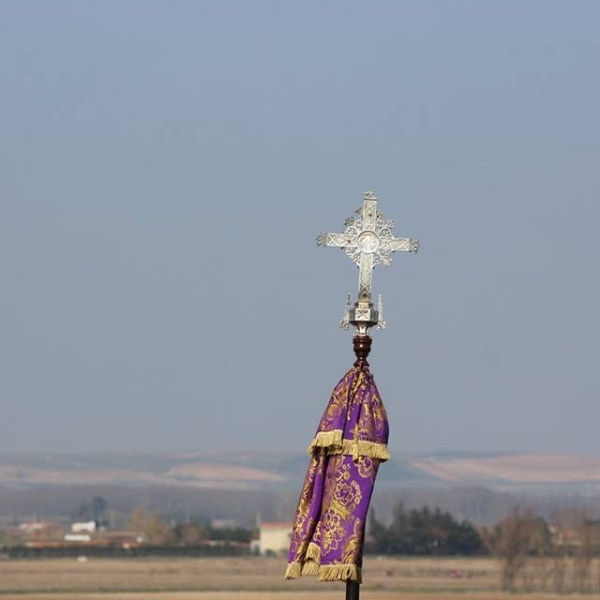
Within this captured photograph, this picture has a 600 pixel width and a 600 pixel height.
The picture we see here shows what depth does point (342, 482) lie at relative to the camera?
13.3m

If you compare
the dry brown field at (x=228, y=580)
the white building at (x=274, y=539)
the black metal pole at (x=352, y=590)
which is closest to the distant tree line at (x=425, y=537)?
the dry brown field at (x=228, y=580)

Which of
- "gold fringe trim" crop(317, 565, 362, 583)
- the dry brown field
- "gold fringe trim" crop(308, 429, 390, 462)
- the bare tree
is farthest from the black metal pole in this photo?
the bare tree

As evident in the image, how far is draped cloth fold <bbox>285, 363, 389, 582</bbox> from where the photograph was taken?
1327 centimetres

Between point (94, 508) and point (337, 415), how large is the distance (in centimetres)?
10351

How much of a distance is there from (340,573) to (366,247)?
5.84 feet

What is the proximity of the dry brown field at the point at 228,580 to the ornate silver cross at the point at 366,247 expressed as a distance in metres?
47.1

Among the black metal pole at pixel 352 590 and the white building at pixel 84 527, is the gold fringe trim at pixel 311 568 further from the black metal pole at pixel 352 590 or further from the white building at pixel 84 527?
the white building at pixel 84 527

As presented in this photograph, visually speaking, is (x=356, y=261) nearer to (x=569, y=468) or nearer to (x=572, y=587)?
(x=572, y=587)

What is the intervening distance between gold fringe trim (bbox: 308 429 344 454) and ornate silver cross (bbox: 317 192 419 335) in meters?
0.58

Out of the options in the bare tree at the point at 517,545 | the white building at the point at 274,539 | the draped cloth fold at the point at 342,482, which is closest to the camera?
the draped cloth fold at the point at 342,482

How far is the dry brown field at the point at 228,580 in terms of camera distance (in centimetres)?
6550

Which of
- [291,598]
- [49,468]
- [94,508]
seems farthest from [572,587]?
[49,468]

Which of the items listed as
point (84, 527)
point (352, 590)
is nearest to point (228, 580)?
point (84, 527)

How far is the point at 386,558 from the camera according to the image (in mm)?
88938
